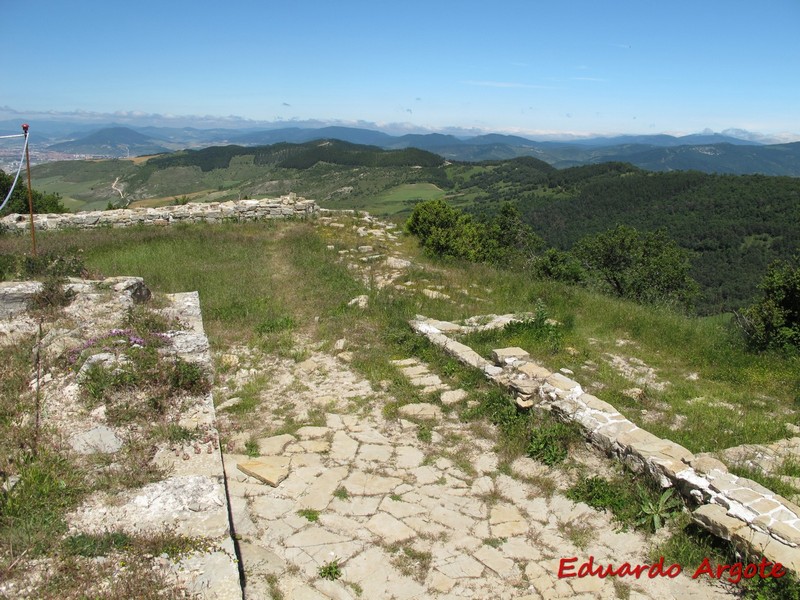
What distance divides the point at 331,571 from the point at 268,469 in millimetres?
1465

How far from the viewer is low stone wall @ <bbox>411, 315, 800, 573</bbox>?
3.48 meters

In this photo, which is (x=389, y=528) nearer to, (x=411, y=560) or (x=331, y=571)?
(x=411, y=560)

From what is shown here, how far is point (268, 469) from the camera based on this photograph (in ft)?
15.5

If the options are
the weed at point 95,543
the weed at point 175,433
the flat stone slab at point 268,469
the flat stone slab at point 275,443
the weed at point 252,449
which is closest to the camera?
the weed at point 95,543

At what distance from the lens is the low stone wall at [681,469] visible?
348cm

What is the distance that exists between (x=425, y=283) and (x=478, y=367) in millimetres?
4943

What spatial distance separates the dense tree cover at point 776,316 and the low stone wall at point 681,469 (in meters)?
4.29

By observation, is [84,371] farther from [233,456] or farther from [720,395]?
[720,395]

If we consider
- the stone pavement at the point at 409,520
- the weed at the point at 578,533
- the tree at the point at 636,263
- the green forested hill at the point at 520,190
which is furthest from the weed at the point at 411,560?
the green forested hill at the point at 520,190

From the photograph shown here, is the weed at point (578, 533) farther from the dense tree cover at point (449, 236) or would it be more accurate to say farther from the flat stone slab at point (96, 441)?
the dense tree cover at point (449, 236)

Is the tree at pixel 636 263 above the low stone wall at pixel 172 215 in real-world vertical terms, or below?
below

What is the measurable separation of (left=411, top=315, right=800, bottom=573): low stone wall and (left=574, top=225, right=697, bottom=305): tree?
19492 mm

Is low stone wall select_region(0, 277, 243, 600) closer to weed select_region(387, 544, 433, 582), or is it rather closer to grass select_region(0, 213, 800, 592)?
grass select_region(0, 213, 800, 592)

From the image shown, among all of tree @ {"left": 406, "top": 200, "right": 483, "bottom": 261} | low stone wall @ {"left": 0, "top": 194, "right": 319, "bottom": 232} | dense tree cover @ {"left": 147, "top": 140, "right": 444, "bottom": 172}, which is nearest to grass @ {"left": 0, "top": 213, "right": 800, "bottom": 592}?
low stone wall @ {"left": 0, "top": 194, "right": 319, "bottom": 232}
